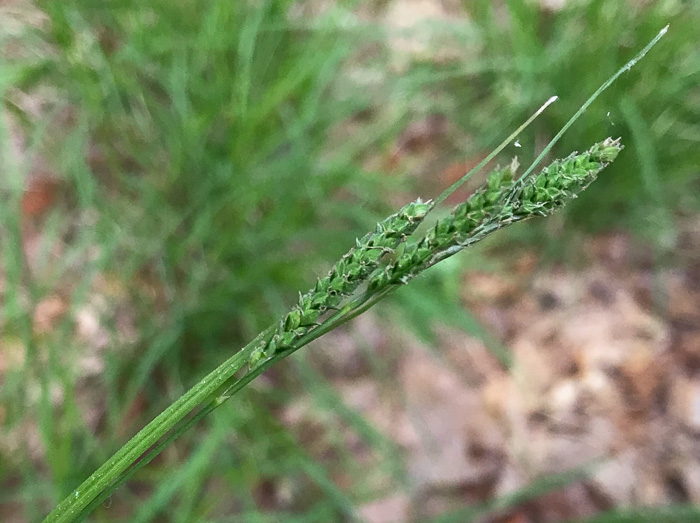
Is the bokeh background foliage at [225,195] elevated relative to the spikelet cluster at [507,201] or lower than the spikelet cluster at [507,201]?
elevated

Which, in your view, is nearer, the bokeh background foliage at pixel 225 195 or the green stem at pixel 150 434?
the green stem at pixel 150 434

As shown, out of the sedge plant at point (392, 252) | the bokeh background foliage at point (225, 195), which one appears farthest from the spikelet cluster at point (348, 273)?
the bokeh background foliage at point (225, 195)

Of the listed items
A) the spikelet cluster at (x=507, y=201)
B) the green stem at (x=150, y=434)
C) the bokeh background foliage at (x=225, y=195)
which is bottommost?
the spikelet cluster at (x=507, y=201)

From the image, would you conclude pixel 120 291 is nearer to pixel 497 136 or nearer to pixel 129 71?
pixel 129 71

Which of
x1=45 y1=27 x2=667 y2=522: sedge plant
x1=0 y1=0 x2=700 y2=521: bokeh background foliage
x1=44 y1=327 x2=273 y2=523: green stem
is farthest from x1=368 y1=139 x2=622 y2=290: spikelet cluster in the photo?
x1=0 y1=0 x2=700 y2=521: bokeh background foliage

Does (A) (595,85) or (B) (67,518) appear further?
(A) (595,85)

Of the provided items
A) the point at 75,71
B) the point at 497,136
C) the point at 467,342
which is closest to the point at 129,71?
the point at 75,71

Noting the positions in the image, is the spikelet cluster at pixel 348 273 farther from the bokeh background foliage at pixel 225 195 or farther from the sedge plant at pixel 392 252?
the bokeh background foliage at pixel 225 195
